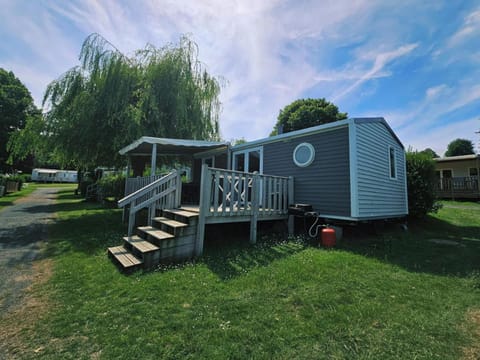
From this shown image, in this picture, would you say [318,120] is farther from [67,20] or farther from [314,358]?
[314,358]

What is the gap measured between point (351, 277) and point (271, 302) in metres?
1.56

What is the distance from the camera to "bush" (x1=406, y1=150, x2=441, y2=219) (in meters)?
8.91

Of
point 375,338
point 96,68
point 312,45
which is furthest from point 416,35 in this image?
point 96,68

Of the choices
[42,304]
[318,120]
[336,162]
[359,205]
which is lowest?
[42,304]

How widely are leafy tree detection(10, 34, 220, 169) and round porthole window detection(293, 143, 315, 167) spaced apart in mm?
5471

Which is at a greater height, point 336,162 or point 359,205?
point 336,162

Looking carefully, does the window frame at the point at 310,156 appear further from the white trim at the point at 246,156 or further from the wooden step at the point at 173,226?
the wooden step at the point at 173,226

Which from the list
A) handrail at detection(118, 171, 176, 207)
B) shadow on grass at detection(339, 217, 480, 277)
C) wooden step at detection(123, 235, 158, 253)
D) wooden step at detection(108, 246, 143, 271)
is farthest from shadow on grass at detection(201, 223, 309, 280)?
handrail at detection(118, 171, 176, 207)

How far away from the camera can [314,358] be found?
73.4 inches

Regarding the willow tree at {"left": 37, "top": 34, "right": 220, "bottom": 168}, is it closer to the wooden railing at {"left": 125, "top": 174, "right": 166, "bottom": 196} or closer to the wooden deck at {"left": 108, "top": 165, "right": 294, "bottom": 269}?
the wooden railing at {"left": 125, "top": 174, "right": 166, "bottom": 196}

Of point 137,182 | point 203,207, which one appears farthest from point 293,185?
point 137,182

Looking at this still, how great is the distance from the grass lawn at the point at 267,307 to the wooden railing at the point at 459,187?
1530 centimetres

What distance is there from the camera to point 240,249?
16.3 feet

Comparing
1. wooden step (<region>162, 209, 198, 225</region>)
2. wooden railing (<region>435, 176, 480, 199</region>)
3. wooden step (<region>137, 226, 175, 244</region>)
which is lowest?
wooden step (<region>137, 226, 175, 244</region>)
